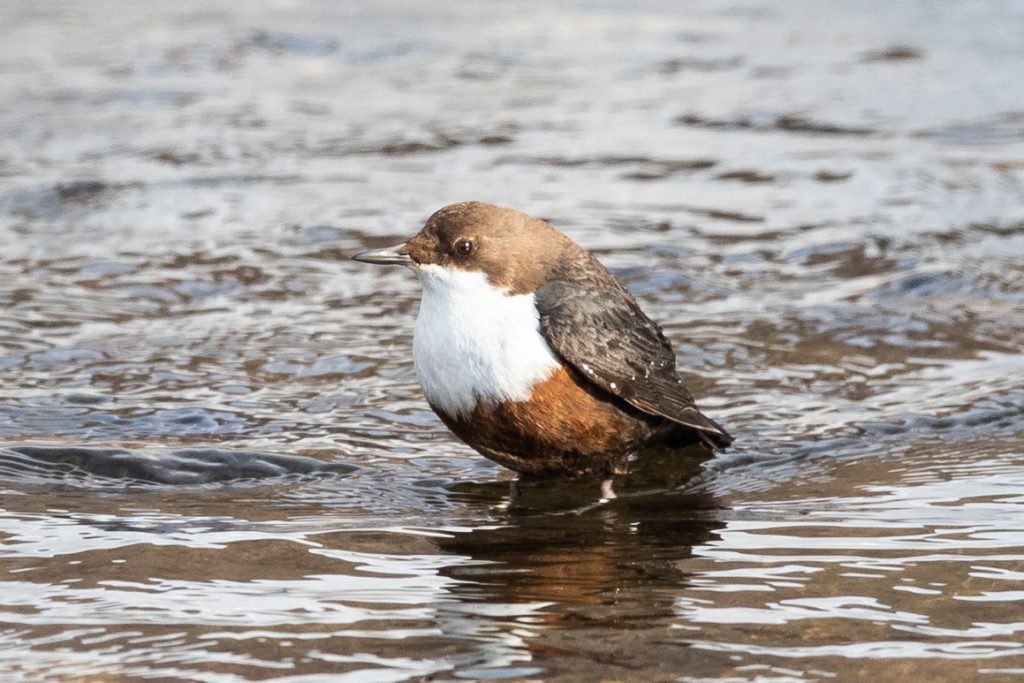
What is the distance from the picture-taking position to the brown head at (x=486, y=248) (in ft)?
16.0

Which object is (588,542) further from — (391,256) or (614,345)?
(391,256)

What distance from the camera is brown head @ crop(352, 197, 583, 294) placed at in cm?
488

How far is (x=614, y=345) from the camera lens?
4977mm

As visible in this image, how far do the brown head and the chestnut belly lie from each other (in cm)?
34

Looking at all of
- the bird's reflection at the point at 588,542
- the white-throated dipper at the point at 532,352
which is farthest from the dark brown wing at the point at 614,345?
the bird's reflection at the point at 588,542

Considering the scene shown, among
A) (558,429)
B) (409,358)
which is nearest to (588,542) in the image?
(558,429)

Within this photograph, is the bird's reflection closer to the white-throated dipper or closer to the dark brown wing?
the white-throated dipper

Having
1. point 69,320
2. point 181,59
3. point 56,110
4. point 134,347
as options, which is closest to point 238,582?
point 134,347

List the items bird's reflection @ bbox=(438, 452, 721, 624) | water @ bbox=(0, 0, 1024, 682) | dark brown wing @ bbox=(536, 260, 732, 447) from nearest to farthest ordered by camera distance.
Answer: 1. water @ bbox=(0, 0, 1024, 682)
2. bird's reflection @ bbox=(438, 452, 721, 624)
3. dark brown wing @ bbox=(536, 260, 732, 447)

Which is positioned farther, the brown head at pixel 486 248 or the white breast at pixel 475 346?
the brown head at pixel 486 248

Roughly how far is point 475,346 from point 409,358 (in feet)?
5.63

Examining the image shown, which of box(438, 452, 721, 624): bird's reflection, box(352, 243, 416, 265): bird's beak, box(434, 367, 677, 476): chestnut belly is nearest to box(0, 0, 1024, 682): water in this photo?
box(438, 452, 721, 624): bird's reflection

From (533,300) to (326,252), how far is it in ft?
10.6

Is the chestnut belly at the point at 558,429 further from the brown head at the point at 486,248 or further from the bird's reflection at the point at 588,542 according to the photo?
the brown head at the point at 486,248
